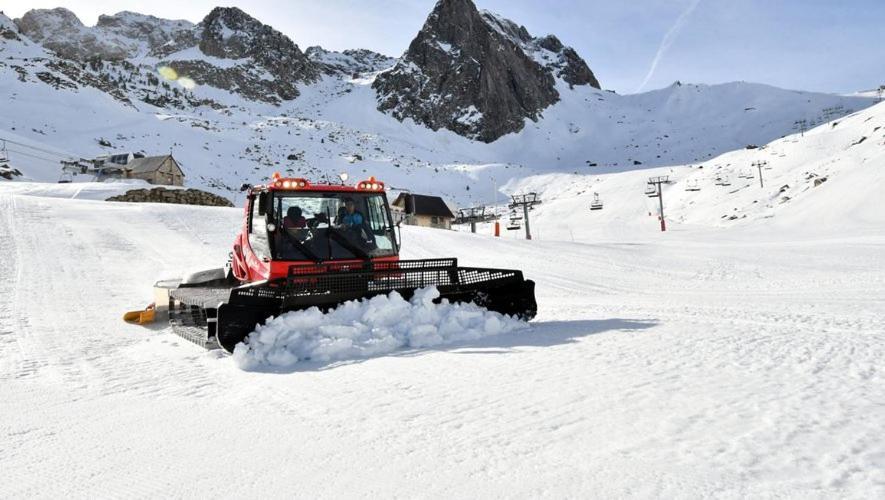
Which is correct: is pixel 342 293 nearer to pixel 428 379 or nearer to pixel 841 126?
pixel 428 379

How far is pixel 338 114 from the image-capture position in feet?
325

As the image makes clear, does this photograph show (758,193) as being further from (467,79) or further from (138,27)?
(138,27)

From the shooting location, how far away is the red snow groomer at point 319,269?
18.3 feet

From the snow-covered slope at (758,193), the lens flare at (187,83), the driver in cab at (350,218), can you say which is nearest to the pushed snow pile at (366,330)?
the driver in cab at (350,218)

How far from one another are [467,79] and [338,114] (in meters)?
32.6

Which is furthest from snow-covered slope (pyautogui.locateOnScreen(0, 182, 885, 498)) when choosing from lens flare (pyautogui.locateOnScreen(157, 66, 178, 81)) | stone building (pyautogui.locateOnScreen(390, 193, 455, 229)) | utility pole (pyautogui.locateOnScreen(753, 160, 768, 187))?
lens flare (pyautogui.locateOnScreen(157, 66, 178, 81))

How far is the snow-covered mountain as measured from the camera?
60250 millimetres

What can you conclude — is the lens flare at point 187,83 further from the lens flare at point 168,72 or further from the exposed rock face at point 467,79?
the exposed rock face at point 467,79

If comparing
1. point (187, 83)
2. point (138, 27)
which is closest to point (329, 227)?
point (187, 83)

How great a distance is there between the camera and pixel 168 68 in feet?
346

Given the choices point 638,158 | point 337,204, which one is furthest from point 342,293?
point 638,158

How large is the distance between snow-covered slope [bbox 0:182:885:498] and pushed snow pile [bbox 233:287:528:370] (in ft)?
0.87

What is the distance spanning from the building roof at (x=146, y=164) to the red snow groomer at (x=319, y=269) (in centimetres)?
4351

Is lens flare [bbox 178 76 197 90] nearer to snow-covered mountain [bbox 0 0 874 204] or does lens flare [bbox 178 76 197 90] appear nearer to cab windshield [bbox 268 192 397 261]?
snow-covered mountain [bbox 0 0 874 204]
